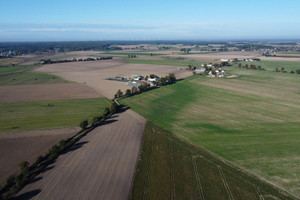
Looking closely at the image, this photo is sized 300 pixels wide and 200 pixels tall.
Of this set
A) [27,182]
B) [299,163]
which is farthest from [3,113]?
[299,163]

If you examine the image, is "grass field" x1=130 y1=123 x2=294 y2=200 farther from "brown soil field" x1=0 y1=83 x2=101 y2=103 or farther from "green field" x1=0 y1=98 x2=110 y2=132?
"brown soil field" x1=0 y1=83 x2=101 y2=103

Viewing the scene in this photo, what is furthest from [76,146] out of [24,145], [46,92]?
[46,92]

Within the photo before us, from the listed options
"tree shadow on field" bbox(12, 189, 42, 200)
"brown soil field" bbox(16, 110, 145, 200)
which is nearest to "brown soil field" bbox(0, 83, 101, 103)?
"brown soil field" bbox(16, 110, 145, 200)

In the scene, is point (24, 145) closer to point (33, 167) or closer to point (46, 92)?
point (33, 167)

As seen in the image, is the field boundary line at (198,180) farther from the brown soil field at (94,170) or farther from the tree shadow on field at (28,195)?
the tree shadow on field at (28,195)

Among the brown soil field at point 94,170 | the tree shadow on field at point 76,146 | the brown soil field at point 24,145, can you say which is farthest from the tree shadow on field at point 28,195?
the tree shadow on field at point 76,146

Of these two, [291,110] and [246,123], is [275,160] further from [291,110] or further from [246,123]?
[291,110]
